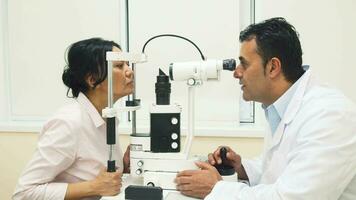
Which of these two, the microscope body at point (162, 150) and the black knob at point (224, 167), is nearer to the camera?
the microscope body at point (162, 150)

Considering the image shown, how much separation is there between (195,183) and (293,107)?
0.40 m

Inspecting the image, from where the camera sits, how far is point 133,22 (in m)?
2.12

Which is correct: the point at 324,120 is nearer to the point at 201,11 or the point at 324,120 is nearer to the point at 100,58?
the point at 100,58

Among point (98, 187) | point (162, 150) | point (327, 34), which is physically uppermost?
point (327, 34)

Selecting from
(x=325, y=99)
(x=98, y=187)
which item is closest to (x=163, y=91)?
(x=98, y=187)

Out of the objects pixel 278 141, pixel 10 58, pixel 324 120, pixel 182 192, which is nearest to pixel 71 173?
pixel 182 192

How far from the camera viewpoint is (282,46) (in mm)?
1261

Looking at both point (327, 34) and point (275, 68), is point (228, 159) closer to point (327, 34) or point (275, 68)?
point (275, 68)

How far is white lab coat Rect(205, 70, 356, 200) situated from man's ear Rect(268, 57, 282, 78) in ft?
0.41

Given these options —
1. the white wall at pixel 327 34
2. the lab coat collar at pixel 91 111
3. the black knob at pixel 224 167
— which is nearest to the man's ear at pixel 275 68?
the black knob at pixel 224 167

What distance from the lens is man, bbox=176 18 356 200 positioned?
100cm

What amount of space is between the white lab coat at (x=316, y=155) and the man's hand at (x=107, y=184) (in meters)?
0.30

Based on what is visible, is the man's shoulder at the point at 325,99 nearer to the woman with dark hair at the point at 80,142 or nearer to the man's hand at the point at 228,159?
the man's hand at the point at 228,159

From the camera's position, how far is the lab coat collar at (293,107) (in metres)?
1.21
